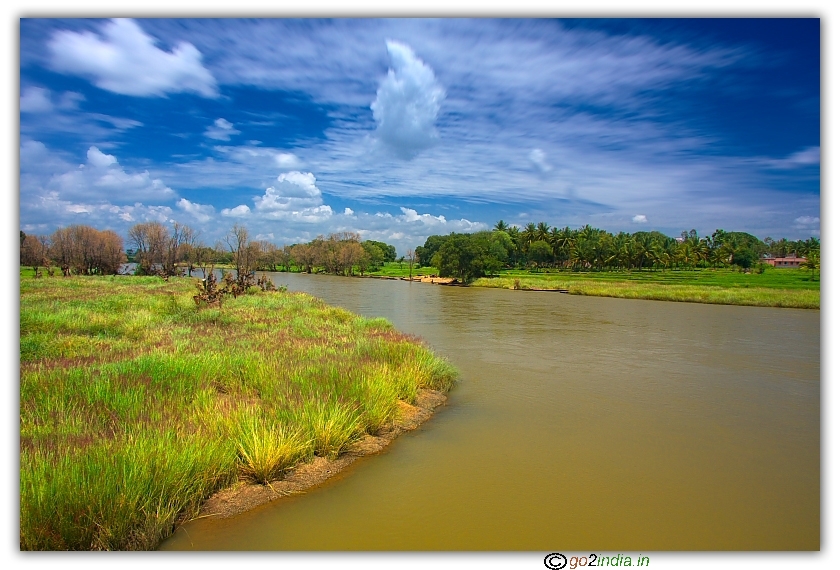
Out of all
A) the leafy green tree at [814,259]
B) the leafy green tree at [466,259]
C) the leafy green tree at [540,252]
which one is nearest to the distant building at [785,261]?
the leafy green tree at [540,252]

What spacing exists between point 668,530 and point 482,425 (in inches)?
131

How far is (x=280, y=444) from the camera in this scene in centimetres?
530

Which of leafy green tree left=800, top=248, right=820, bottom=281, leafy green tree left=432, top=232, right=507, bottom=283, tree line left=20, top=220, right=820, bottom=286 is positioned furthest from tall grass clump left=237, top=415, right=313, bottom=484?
leafy green tree left=432, top=232, right=507, bottom=283

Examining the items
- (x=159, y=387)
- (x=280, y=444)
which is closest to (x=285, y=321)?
(x=159, y=387)

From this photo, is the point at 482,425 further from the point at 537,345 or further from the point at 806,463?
the point at 537,345

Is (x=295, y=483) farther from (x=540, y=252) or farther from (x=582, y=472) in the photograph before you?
(x=540, y=252)

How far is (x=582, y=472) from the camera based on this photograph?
6.05 meters

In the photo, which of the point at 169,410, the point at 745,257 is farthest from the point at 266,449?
the point at 745,257

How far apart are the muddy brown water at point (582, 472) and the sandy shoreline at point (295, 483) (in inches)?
5.5

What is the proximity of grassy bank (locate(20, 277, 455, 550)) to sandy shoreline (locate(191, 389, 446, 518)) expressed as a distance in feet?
0.36

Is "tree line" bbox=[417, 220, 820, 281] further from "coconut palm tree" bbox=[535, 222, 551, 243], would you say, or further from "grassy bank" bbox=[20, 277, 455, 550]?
"grassy bank" bbox=[20, 277, 455, 550]

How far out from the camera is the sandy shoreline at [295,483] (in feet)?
15.3

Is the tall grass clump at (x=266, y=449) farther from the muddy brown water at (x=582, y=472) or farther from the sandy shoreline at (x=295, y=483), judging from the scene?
the muddy brown water at (x=582, y=472)

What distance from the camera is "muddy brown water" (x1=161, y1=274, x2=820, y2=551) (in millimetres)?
4598
